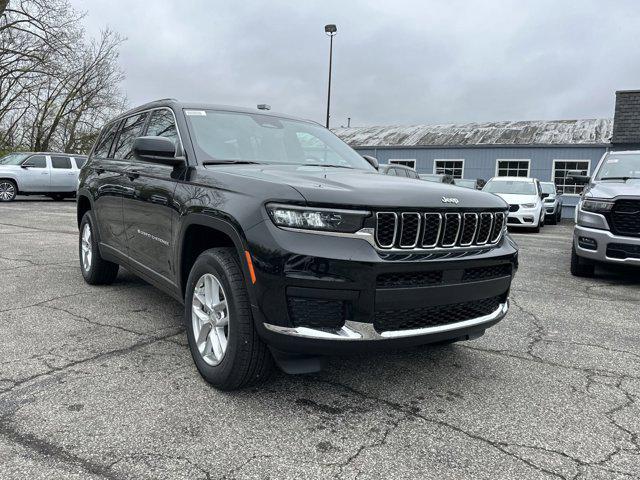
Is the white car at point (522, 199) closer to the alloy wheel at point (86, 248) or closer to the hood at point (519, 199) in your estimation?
the hood at point (519, 199)

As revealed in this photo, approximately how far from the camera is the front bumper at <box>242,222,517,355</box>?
2.44 m

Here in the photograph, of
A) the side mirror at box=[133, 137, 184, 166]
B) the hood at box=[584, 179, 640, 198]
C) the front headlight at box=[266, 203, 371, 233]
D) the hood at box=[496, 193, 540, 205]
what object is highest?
the side mirror at box=[133, 137, 184, 166]

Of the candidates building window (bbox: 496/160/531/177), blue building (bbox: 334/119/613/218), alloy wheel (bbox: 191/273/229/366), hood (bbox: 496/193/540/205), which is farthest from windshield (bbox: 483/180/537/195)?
alloy wheel (bbox: 191/273/229/366)

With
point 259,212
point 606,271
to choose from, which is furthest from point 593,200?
point 259,212

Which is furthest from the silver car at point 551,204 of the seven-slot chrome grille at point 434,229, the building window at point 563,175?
the seven-slot chrome grille at point 434,229

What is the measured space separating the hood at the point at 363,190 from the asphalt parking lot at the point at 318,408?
111 cm

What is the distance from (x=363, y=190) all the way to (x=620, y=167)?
630 cm

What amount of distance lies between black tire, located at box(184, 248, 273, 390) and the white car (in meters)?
11.9

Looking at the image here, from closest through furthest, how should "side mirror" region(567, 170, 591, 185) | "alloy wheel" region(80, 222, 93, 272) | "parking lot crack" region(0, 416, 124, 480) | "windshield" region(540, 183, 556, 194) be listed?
1. "parking lot crack" region(0, 416, 124, 480)
2. "alloy wheel" region(80, 222, 93, 272)
3. "side mirror" region(567, 170, 591, 185)
4. "windshield" region(540, 183, 556, 194)

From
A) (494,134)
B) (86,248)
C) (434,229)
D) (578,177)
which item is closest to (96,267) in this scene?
(86,248)

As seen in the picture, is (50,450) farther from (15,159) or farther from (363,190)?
(15,159)

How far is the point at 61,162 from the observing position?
1886 centimetres

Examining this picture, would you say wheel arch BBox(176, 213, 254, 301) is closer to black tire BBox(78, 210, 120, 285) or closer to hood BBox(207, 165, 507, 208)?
hood BBox(207, 165, 507, 208)

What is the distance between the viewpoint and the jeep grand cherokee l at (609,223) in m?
6.18
